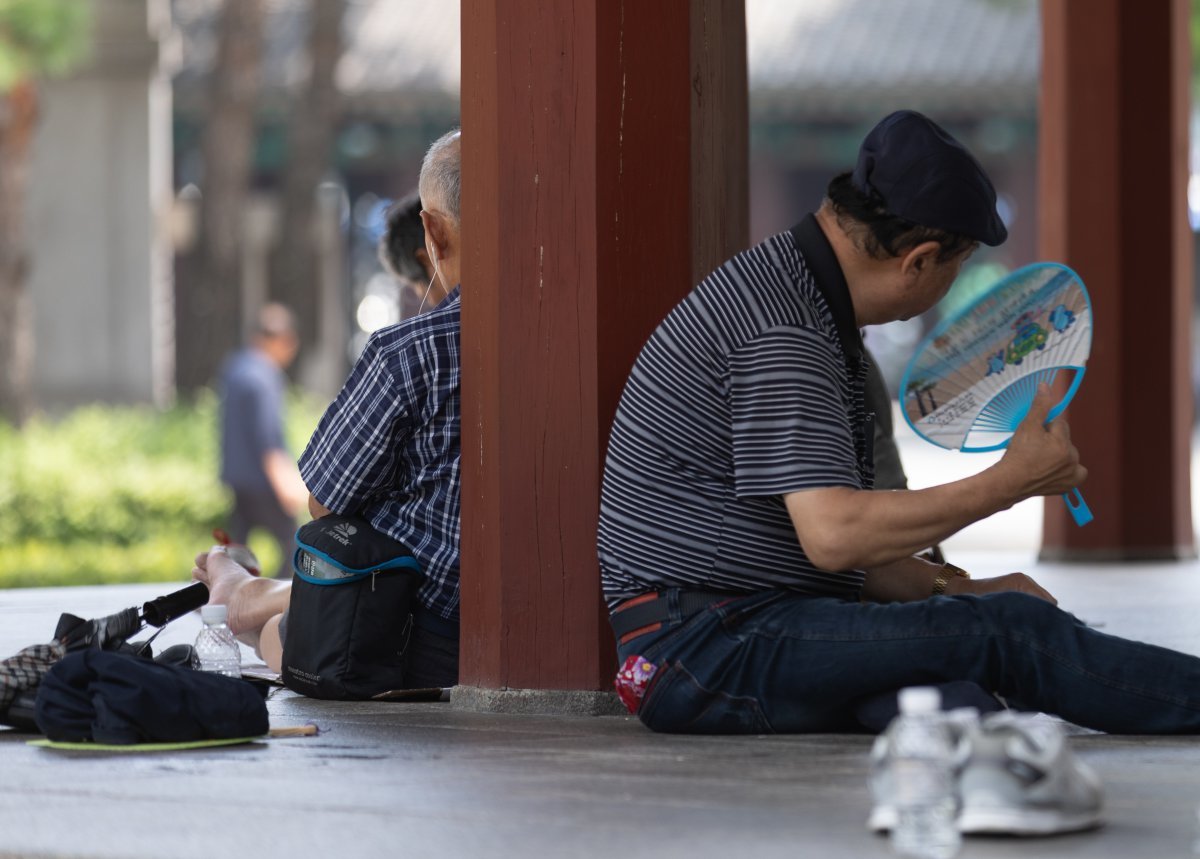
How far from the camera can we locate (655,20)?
4977 mm

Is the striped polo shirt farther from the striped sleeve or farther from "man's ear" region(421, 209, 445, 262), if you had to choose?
"man's ear" region(421, 209, 445, 262)

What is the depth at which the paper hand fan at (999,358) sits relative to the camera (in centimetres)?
455

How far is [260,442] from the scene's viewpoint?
41.3ft

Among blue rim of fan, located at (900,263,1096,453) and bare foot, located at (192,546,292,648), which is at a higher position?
blue rim of fan, located at (900,263,1096,453)

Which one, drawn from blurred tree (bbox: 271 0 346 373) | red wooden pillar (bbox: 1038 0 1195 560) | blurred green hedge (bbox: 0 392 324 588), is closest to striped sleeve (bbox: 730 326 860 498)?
red wooden pillar (bbox: 1038 0 1195 560)

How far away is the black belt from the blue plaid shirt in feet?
2.98

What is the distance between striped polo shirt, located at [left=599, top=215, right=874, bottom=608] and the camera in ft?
13.8

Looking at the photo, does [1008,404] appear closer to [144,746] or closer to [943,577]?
[943,577]

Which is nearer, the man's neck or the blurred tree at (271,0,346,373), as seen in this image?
the man's neck

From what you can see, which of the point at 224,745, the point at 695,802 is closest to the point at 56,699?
the point at 224,745

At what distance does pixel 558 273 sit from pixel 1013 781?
2.04m

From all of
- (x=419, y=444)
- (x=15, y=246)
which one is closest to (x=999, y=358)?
(x=419, y=444)

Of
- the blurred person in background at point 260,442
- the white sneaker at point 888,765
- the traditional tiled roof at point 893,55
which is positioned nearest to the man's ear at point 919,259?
the white sneaker at point 888,765

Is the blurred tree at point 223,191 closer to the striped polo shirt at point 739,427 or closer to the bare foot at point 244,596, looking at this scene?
the bare foot at point 244,596
